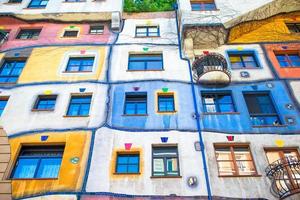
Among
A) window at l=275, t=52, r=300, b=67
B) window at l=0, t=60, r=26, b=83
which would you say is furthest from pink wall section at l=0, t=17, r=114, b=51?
window at l=275, t=52, r=300, b=67

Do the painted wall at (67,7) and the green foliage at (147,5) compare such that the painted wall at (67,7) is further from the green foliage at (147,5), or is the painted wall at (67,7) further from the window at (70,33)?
the window at (70,33)

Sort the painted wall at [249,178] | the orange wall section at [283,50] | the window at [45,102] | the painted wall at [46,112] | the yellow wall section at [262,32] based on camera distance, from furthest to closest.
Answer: the yellow wall section at [262,32] < the orange wall section at [283,50] < the window at [45,102] < the painted wall at [46,112] < the painted wall at [249,178]

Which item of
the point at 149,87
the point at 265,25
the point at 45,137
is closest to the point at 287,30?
the point at 265,25

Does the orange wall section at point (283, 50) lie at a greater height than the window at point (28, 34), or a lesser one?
lesser

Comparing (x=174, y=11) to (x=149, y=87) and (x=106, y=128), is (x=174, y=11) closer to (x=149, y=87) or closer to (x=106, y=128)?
(x=149, y=87)

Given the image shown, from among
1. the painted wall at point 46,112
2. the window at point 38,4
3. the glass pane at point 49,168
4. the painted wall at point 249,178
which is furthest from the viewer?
the window at point 38,4

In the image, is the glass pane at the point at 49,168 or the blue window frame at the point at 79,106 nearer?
the glass pane at the point at 49,168

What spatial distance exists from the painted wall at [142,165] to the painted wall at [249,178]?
0.39 m

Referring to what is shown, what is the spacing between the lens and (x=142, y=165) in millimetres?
9625

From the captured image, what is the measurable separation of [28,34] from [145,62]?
19.6ft

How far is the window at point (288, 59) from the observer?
13.0 m

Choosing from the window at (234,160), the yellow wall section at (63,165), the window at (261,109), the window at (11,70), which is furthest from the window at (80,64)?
the window at (261,109)

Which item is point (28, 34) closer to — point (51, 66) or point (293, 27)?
point (51, 66)

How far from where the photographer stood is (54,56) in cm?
1352
